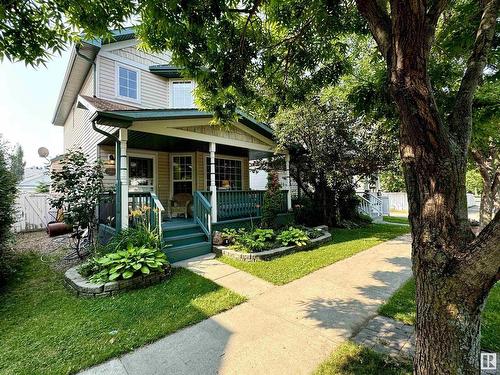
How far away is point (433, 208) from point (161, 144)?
8402mm

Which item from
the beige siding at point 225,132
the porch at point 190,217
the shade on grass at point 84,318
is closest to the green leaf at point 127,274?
the shade on grass at point 84,318

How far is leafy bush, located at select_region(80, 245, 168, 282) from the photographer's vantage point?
4.62m

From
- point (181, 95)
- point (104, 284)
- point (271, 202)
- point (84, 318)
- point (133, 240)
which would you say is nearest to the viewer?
point (84, 318)

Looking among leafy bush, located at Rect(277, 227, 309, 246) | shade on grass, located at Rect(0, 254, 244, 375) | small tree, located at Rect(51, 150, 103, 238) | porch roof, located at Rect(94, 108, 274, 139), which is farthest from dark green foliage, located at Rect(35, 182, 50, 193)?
leafy bush, located at Rect(277, 227, 309, 246)

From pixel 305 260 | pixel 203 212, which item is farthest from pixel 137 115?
pixel 305 260

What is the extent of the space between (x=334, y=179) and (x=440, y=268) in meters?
8.24

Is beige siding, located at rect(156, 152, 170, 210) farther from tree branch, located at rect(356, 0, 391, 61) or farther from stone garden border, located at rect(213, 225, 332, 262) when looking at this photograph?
tree branch, located at rect(356, 0, 391, 61)

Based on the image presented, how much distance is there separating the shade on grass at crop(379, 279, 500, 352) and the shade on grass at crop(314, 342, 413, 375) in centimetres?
101

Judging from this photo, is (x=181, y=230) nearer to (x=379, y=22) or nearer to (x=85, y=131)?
(x=379, y=22)

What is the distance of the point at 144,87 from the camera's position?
386 inches

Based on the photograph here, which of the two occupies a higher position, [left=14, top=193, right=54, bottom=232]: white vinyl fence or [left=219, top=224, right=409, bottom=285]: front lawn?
[left=14, top=193, right=54, bottom=232]: white vinyl fence

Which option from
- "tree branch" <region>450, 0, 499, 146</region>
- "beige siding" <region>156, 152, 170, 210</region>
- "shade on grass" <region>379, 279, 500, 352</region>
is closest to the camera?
"tree branch" <region>450, 0, 499, 146</region>

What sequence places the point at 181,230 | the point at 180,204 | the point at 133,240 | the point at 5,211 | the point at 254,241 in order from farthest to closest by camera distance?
1. the point at 180,204
2. the point at 181,230
3. the point at 254,241
4. the point at 133,240
5. the point at 5,211

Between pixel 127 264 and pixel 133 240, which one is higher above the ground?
pixel 133 240
